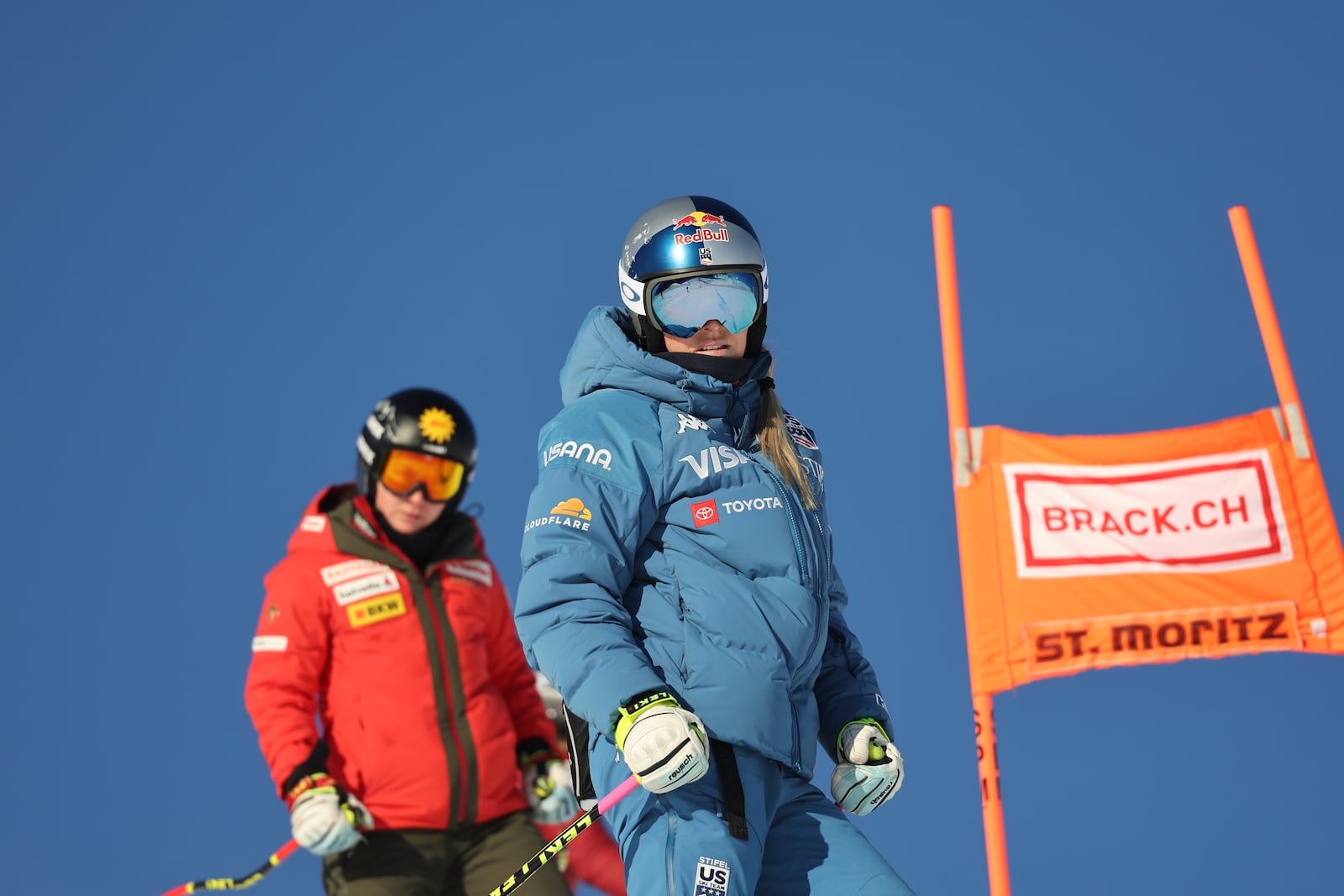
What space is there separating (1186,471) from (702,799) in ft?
11.5

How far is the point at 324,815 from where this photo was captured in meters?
3.44

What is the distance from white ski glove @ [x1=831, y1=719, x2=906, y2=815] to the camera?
92.3 inches

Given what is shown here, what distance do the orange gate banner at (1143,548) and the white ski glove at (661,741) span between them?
2.95m

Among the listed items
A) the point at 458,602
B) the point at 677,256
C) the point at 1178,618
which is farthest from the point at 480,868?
the point at 1178,618

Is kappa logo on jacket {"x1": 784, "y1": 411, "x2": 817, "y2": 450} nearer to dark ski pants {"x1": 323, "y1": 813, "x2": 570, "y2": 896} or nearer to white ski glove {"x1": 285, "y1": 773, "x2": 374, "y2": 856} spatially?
dark ski pants {"x1": 323, "y1": 813, "x2": 570, "y2": 896}

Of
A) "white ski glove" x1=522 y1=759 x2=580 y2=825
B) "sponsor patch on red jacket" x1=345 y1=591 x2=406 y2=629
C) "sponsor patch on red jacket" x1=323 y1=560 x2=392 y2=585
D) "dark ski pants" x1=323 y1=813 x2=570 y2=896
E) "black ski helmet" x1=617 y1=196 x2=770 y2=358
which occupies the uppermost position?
"black ski helmet" x1=617 y1=196 x2=770 y2=358

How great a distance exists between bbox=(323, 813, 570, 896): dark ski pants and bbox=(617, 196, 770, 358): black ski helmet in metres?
1.79

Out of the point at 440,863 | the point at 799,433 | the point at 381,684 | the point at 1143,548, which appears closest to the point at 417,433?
the point at 381,684

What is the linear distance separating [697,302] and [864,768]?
911 millimetres

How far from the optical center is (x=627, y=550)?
2.13 meters

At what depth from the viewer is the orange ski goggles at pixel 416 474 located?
395 centimetres

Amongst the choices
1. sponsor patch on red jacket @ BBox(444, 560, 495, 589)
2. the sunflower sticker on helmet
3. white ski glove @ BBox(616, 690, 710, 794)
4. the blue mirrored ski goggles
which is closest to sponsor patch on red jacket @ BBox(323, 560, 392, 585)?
sponsor patch on red jacket @ BBox(444, 560, 495, 589)

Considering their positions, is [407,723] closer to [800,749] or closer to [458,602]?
[458,602]

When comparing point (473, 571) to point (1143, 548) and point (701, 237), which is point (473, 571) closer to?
point (701, 237)
